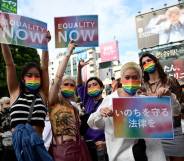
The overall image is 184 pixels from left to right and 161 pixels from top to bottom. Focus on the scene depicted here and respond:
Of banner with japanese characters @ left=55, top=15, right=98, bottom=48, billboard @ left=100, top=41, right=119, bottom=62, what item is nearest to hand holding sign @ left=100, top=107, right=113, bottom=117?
banner with japanese characters @ left=55, top=15, right=98, bottom=48

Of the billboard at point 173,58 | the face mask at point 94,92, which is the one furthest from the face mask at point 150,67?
the billboard at point 173,58

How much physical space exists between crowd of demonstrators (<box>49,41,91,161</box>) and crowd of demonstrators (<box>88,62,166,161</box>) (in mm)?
748

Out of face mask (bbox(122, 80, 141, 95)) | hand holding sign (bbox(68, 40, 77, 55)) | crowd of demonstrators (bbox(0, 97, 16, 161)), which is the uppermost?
hand holding sign (bbox(68, 40, 77, 55))

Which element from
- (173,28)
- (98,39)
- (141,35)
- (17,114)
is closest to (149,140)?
(17,114)

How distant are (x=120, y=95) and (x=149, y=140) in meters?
0.52

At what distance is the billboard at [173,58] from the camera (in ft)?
133

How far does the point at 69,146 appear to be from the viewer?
16.1ft

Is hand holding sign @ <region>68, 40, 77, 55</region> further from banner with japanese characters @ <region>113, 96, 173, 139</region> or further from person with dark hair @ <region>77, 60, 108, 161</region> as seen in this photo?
banner with japanese characters @ <region>113, 96, 173, 139</region>

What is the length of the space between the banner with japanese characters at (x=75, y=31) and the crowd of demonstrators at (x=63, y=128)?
119 centimetres

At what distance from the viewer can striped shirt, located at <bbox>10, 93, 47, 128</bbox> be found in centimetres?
450

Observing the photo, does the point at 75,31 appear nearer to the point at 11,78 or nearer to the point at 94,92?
the point at 94,92

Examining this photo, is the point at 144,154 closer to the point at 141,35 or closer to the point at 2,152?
the point at 2,152

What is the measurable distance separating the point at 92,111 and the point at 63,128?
118 centimetres

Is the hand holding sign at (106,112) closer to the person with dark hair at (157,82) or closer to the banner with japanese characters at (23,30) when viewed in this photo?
the person with dark hair at (157,82)
